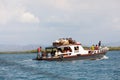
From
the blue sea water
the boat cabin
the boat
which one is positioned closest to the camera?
the blue sea water

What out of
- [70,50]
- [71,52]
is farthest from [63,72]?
[70,50]

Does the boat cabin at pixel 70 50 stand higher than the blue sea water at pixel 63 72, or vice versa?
the boat cabin at pixel 70 50

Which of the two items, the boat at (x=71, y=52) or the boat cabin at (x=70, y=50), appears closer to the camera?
the boat at (x=71, y=52)

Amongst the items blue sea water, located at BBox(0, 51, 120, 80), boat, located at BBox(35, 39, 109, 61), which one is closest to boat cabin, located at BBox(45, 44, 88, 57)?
boat, located at BBox(35, 39, 109, 61)

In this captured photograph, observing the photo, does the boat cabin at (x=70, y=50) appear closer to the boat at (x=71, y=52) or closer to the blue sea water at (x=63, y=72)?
the boat at (x=71, y=52)

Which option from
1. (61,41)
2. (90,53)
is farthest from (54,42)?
(90,53)

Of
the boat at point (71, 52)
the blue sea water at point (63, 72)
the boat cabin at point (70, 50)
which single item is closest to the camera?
the blue sea water at point (63, 72)

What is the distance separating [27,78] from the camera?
144ft

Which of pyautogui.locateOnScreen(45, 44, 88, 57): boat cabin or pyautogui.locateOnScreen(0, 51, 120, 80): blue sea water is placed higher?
pyautogui.locateOnScreen(45, 44, 88, 57): boat cabin

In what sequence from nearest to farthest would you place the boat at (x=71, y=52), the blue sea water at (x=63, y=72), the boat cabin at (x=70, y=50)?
the blue sea water at (x=63, y=72)
the boat at (x=71, y=52)
the boat cabin at (x=70, y=50)

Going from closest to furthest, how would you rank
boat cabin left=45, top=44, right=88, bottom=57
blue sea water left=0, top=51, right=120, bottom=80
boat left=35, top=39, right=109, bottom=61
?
1. blue sea water left=0, top=51, right=120, bottom=80
2. boat left=35, top=39, right=109, bottom=61
3. boat cabin left=45, top=44, right=88, bottom=57

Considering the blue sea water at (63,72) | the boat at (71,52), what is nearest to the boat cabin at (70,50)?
the boat at (71,52)

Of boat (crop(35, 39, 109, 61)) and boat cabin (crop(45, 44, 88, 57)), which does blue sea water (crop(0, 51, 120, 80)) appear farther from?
boat cabin (crop(45, 44, 88, 57))

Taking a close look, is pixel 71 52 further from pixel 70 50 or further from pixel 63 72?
pixel 63 72
